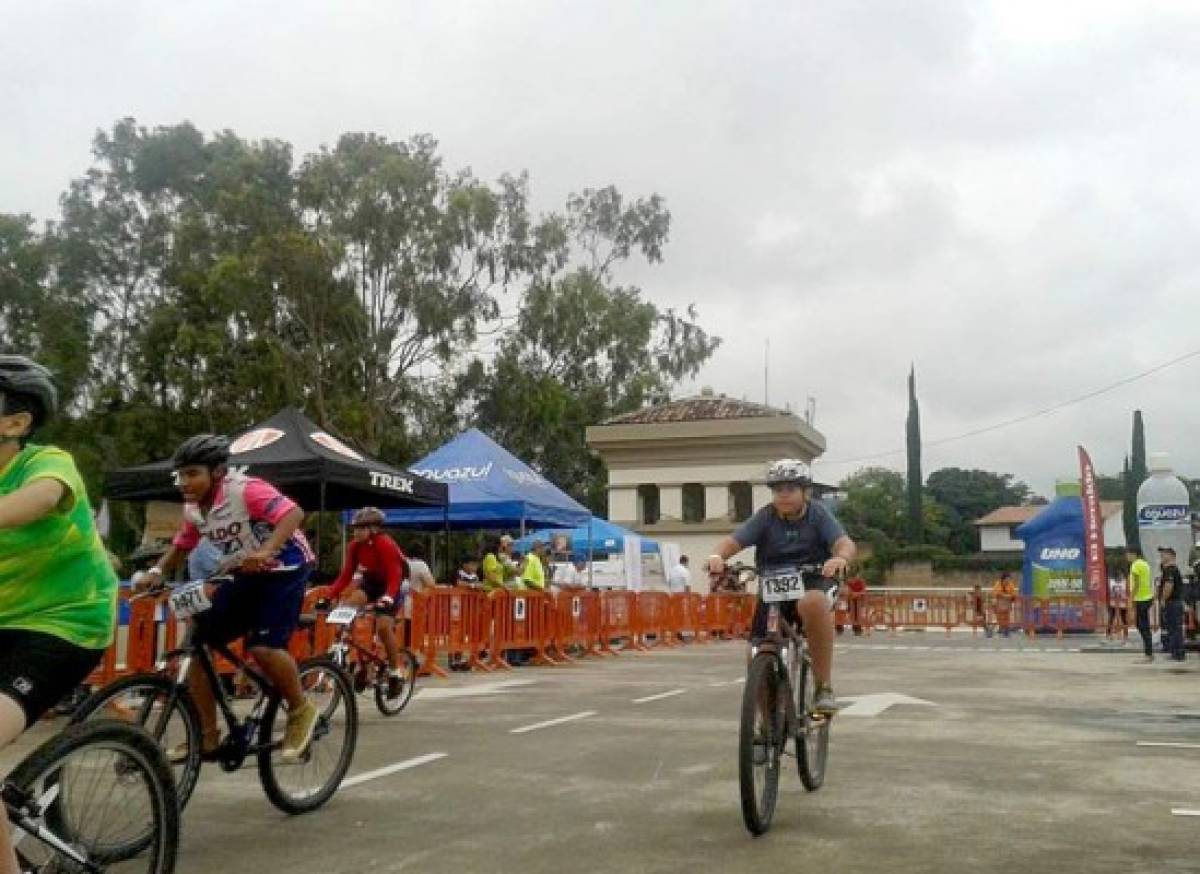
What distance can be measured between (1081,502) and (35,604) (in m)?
32.6

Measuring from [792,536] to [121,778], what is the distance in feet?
12.8

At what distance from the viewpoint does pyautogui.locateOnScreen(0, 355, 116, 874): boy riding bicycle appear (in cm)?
354

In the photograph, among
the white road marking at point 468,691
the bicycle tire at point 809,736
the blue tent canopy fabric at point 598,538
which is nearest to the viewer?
the bicycle tire at point 809,736

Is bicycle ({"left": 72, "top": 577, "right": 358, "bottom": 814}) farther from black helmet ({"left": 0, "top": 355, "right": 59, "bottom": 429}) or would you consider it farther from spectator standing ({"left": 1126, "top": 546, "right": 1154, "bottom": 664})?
spectator standing ({"left": 1126, "top": 546, "right": 1154, "bottom": 664})

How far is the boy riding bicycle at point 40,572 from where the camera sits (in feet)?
11.6

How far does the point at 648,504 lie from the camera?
165 feet

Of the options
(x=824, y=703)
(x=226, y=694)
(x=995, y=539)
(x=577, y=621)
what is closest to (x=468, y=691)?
(x=577, y=621)

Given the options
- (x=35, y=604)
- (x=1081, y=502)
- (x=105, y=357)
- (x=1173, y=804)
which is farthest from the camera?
(x=105, y=357)

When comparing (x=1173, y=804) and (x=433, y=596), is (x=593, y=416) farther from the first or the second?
(x=1173, y=804)

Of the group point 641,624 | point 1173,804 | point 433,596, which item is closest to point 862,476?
point 641,624

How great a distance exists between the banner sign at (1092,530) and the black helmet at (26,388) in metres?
30.2

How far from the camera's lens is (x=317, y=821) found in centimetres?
627

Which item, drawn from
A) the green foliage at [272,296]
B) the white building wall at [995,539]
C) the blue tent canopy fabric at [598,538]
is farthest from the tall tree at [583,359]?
the white building wall at [995,539]

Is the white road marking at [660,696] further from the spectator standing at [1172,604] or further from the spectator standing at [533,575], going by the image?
the spectator standing at [1172,604]
